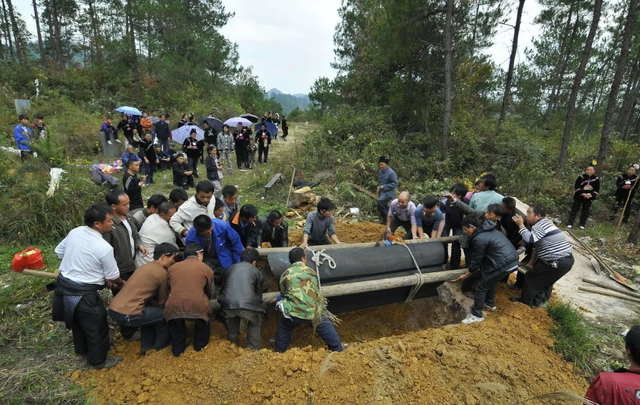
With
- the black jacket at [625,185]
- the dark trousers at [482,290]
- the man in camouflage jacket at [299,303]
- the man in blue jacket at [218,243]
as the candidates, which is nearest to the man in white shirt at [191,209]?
the man in blue jacket at [218,243]

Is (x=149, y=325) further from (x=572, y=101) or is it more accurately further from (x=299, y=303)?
(x=572, y=101)

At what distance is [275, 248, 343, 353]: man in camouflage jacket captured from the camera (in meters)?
3.22

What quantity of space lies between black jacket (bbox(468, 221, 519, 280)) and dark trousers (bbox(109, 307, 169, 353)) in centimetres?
369

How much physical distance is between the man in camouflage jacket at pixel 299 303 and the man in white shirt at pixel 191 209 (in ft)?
5.21

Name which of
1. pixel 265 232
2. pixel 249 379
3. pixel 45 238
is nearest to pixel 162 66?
pixel 45 238

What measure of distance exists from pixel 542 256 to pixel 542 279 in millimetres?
336

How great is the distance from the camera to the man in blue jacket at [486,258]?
12.5 ft

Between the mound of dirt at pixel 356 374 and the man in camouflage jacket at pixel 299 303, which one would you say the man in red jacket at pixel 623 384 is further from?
the man in camouflage jacket at pixel 299 303

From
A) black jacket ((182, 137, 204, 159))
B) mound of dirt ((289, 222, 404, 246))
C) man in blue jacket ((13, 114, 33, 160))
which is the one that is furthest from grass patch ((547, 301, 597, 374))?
man in blue jacket ((13, 114, 33, 160))

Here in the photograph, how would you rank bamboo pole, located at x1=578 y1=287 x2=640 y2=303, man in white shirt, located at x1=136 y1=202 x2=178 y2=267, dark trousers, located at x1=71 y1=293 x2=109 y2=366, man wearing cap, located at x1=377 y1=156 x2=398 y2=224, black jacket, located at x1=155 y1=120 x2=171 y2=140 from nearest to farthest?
dark trousers, located at x1=71 y1=293 x2=109 y2=366, man in white shirt, located at x1=136 y1=202 x2=178 y2=267, bamboo pole, located at x1=578 y1=287 x2=640 y2=303, man wearing cap, located at x1=377 y1=156 x2=398 y2=224, black jacket, located at x1=155 y1=120 x2=171 y2=140

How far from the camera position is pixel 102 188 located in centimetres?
658

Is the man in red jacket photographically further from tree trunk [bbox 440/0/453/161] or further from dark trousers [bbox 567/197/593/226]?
tree trunk [bbox 440/0/453/161]

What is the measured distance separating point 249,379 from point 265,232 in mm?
2191

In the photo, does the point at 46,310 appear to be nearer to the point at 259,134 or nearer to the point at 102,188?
the point at 102,188
